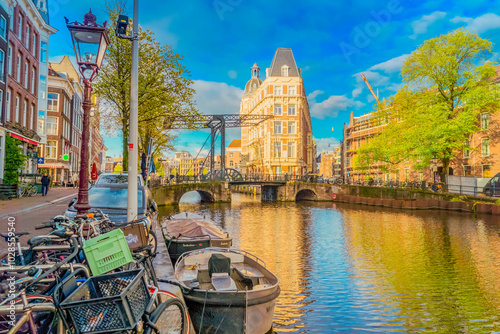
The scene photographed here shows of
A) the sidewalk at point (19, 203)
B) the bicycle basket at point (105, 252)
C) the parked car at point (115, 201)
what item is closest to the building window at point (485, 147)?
the parked car at point (115, 201)

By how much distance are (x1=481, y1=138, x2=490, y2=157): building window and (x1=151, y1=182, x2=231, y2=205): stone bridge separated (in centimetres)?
2929

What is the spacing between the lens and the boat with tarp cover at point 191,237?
37.0 ft

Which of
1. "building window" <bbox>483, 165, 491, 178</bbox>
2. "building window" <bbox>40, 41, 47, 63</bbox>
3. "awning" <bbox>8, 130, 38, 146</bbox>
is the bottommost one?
"building window" <bbox>483, 165, 491, 178</bbox>

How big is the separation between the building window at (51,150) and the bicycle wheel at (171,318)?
51.2 meters

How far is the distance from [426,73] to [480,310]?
95.0ft

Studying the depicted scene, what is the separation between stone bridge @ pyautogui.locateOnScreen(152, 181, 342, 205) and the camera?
38972 mm

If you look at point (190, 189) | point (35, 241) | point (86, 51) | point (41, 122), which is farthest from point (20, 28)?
point (35, 241)

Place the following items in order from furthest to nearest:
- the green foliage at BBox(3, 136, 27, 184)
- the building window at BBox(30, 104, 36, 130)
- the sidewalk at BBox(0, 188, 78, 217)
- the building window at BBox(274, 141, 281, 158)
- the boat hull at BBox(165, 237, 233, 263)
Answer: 1. the building window at BBox(274, 141, 281, 158)
2. the building window at BBox(30, 104, 36, 130)
3. the green foliage at BBox(3, 136, 27, 184)
4. the sidewalk at BBox(0, 188, 78, 217)
5. the boat hull at BBox(165, 237, 233, 263)

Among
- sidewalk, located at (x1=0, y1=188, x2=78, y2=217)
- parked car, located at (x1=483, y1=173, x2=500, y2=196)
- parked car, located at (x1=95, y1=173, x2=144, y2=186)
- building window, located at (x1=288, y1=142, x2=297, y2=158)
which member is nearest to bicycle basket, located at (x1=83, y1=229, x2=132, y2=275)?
parked car, located at (x1=95, y1=173, x2=144, y2=186)

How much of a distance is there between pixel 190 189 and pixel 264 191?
16.4 m

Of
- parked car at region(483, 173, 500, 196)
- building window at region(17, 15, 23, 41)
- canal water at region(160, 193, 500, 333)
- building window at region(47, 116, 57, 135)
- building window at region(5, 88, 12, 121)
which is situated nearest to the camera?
canal water at region(160, 193, 500, 333)

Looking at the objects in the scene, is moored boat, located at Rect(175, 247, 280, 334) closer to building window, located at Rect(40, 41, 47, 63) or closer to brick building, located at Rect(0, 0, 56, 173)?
brick building, located at Rect(0, 0, 56, 173)

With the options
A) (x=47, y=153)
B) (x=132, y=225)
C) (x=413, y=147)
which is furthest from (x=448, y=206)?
(x=47, y=153)

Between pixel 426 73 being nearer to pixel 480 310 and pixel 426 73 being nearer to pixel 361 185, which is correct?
pixel 361 185
